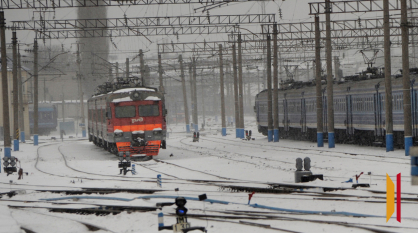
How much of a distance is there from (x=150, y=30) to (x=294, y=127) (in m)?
11.3

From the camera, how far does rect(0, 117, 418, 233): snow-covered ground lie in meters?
11.5

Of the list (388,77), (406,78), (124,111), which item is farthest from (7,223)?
(388,77)

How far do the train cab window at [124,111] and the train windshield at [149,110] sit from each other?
0.34m

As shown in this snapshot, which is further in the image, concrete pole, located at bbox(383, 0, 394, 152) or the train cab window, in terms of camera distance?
the train cab window

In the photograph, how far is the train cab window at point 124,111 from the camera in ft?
92.8

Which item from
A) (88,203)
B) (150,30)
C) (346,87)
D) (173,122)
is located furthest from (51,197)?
(173,122)

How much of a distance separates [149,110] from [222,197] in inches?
550

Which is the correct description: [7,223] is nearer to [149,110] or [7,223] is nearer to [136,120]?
[136,120]

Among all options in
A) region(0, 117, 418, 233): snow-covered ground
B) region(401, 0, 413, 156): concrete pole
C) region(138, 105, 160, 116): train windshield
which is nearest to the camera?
region(0, 117, 418, 233): snow-covered ground

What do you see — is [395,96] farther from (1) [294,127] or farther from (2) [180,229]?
(2) [180,229]

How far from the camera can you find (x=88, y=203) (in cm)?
1517

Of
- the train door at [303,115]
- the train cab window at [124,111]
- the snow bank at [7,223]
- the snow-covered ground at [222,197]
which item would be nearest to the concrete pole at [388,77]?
the snow-covered ground at [222,197]

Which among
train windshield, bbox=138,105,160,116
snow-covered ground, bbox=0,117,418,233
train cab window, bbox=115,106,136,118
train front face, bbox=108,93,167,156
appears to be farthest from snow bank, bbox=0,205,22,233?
train windshield, bbox=138,105,160,116

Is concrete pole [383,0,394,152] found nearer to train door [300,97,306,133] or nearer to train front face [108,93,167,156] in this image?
train front face [108,93,167,156]
